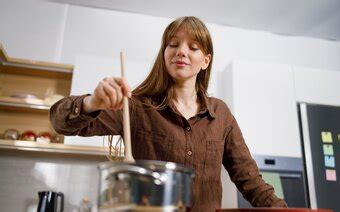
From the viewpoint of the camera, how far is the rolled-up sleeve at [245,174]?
78 centimetres

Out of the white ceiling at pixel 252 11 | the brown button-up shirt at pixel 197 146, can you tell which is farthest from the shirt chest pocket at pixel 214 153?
the white ceiling at pixel 252 11

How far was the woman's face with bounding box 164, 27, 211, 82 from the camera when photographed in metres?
0.81

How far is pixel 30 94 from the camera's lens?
6.35 ft

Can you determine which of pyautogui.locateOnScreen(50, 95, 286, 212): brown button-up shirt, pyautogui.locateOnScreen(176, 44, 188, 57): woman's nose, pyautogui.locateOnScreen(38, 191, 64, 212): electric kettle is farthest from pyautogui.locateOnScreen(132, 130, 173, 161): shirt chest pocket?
pyautogui.locateOnScreen(38, 191, 64, 212): electric kettle

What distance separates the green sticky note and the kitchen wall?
0.16 m

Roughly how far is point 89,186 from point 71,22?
1177 millimetres

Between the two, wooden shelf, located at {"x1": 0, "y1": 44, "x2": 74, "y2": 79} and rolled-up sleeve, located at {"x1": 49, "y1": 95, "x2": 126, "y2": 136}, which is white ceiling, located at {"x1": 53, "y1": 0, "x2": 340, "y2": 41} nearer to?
wooden shelf, located at {"x1": 0, "y1": 44, "x2": 74, "y2": 79}

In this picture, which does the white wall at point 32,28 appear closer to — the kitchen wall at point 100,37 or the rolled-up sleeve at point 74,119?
the kitchen wall at point 100,37

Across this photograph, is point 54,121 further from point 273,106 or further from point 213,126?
point 273,106

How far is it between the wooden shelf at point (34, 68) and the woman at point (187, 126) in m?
1.26

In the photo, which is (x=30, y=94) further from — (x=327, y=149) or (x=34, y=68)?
(x=327, y=149)

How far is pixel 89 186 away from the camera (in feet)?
6.83

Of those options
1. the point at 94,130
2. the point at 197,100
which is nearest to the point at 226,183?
the point at 197,100

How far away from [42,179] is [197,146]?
→ 1.55 meters
